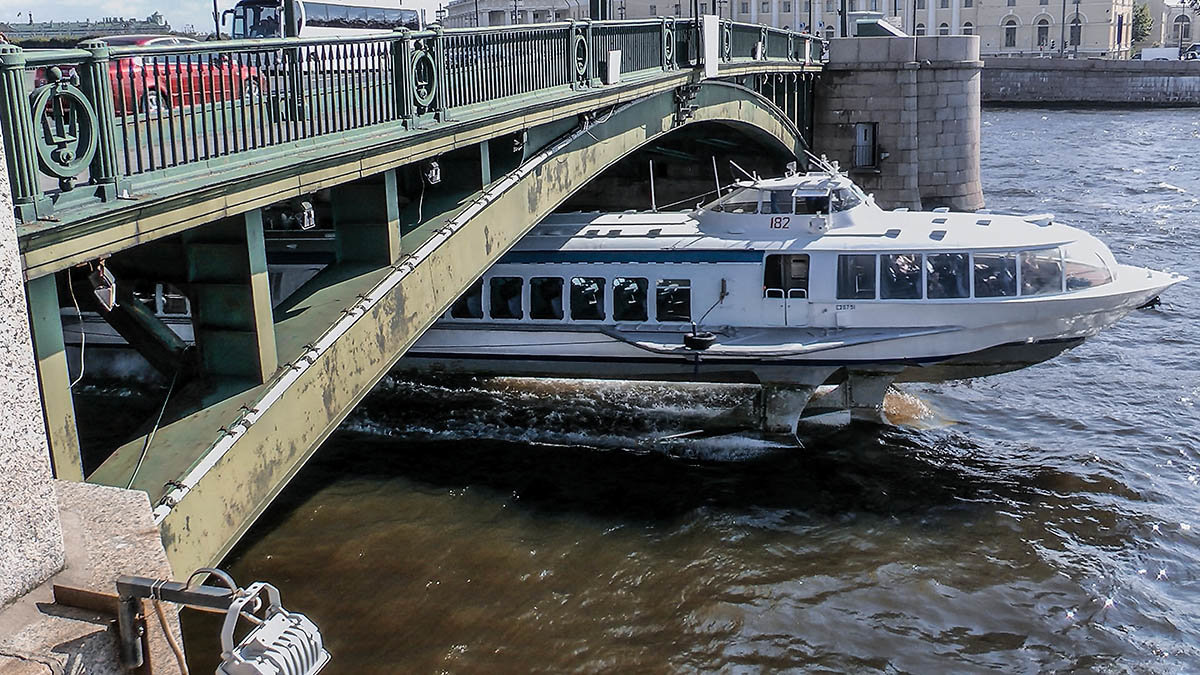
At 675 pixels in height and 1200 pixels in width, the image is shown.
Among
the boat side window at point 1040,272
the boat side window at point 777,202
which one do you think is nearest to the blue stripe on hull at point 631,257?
the boat side window at point 777,202

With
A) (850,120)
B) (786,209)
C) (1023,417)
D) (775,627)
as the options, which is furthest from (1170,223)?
(775,627)

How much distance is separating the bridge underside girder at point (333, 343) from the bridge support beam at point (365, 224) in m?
0.01

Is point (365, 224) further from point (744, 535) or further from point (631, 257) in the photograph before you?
point (631, 257)

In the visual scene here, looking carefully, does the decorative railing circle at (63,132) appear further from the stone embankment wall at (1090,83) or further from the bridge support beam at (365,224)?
the stone embankment wall at (1090,83)

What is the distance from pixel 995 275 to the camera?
17.0 metres

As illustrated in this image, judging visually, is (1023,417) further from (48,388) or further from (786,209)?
(48,388)

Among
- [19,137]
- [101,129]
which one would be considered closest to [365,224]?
[101,129]

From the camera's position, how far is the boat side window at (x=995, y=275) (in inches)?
666

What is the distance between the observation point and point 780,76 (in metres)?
28.5

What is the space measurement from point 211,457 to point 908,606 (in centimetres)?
849

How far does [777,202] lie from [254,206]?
12.2 metres

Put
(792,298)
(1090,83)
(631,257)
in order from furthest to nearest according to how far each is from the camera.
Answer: (1090,83) < (631,257) < (792,298)

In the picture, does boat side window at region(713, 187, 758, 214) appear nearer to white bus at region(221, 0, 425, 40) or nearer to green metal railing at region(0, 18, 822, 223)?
green metal railing at region(0, 18, 822, 223)

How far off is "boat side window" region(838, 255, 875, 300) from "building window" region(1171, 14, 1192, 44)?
426 feet
